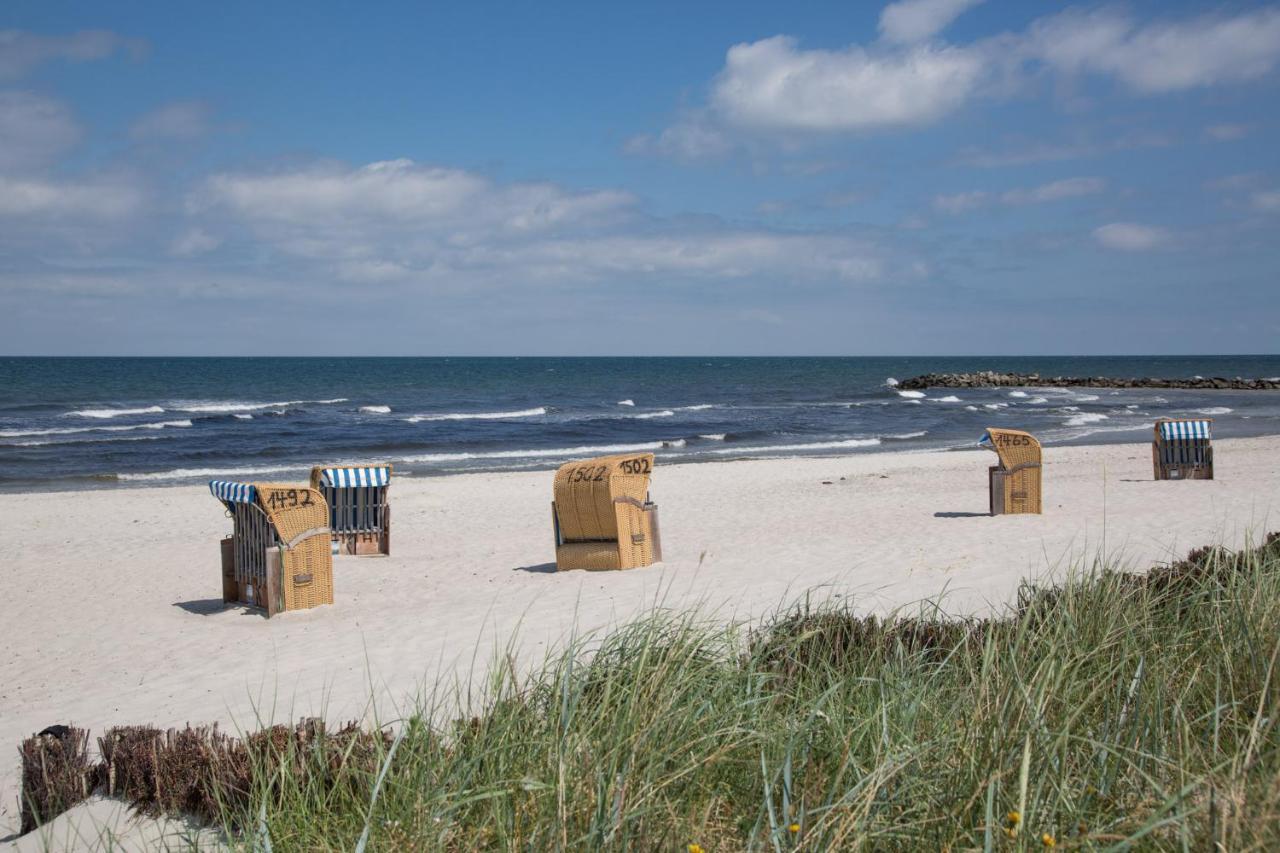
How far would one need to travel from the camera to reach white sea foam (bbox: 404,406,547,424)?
41.7 m

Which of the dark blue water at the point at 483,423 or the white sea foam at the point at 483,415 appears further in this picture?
the white sea foam at the point at 483,415

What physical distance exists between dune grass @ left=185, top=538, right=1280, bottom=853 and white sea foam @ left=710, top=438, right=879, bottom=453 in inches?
1014

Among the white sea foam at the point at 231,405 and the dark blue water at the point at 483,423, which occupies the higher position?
the white sea foam at the point at 231,405

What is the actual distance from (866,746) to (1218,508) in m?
11.3

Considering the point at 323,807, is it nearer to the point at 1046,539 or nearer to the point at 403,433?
the point at 1046,539

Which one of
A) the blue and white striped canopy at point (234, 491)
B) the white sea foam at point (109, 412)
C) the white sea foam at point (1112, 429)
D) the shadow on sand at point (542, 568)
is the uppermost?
the white sea foam at point (109, 412)

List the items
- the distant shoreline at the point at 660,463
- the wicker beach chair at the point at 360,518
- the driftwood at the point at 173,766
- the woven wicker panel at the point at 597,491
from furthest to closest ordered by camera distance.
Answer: the distant shoreline at the point at 660,463
the wicker beach chair at the point at 360,518
the woven wicker panel at the point at 597,491
the driftwood at the point at 173,766

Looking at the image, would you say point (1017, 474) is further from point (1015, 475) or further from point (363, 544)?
point (363, 544)

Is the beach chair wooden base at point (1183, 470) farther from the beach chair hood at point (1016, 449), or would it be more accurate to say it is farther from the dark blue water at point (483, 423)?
the dark blue water at point (483, 423)

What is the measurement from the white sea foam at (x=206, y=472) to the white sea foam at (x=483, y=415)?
1430 centimetres

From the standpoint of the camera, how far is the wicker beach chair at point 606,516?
1037 centimetres

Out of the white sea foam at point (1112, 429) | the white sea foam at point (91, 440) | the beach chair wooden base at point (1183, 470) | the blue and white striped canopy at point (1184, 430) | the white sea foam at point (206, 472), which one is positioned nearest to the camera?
the blue and white striped canopy at point (1184, 430)

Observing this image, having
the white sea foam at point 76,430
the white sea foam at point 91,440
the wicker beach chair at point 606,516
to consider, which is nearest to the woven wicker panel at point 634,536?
the wicker beach chair at point 606,516

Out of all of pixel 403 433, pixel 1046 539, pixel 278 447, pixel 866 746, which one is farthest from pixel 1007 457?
pixel 403 433
